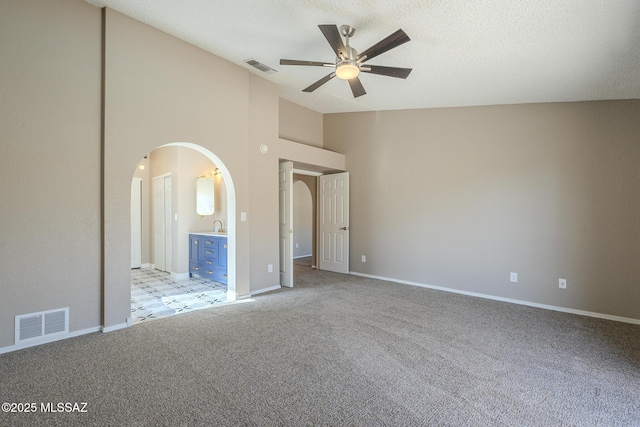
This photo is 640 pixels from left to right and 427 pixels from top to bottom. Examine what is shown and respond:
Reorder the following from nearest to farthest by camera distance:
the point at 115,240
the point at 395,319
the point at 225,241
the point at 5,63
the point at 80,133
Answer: the point at 5,63
the point at 80,133
the point at 115,240
the point at 395,319
the point at 225,241

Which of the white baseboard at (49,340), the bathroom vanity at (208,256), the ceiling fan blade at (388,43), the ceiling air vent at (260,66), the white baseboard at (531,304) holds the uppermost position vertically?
the ceiling air vent at (260,66)

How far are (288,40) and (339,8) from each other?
82cm

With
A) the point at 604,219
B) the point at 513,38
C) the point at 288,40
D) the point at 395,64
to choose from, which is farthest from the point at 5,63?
A: the point at 604,219

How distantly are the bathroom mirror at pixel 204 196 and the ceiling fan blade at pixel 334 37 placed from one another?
401 centimetres

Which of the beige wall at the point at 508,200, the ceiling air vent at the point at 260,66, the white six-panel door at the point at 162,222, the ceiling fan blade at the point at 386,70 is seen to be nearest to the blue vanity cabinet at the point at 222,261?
the white six-panel door at the point at 162,222

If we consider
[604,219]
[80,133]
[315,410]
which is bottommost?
[315,410]

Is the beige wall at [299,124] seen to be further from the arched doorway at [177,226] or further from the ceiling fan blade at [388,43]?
the ceiling fan blade at [388,43]

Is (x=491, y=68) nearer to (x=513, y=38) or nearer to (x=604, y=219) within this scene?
(x=513, y=38)

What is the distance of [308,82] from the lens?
445cm

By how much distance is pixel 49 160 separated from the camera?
2.79 metres

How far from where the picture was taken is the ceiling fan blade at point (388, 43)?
2412 millimetres

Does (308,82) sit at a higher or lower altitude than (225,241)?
higher

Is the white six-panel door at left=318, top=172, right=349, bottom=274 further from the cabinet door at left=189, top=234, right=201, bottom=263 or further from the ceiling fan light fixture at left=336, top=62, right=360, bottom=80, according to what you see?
the ceiling fan light fixture at left=336, top=62, right=360, bottom=80

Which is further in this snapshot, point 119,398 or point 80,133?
point 80,133
